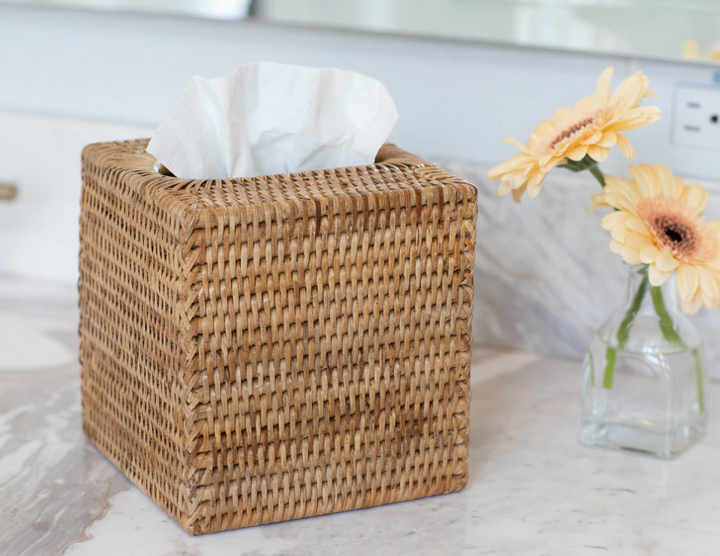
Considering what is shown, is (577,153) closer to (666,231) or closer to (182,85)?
(666,231)

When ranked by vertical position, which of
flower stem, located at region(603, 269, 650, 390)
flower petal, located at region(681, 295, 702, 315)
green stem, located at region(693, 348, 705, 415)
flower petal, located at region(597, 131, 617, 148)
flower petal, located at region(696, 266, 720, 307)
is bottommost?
green stem, located at region(693, 348, 705, 415)

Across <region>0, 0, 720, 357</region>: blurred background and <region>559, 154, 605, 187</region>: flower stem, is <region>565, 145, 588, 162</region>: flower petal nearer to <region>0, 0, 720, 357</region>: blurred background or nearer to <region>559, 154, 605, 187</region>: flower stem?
<region>559, 154, 605, 187</region>: flower stem

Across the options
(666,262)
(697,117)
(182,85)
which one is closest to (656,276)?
(666,262)

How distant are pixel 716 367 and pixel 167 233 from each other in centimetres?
53

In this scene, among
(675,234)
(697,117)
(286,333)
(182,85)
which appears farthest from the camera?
(182,85)

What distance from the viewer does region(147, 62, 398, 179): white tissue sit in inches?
24.7

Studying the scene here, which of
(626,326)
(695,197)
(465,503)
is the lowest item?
(465,503)

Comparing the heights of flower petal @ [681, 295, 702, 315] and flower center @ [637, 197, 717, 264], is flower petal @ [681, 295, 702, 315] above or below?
below

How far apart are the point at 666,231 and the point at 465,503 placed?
0.78 ft

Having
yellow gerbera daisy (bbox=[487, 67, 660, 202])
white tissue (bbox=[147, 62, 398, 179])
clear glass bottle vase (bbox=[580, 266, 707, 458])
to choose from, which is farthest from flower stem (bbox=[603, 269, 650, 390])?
white tissue (bbox=[147, 62, 398, 179])

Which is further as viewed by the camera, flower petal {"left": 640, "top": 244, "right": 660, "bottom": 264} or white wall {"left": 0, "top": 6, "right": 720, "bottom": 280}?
white wall {"left": 0, "top": 6, "right": 720, "bottom": 280}

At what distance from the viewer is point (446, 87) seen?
35.1 inches

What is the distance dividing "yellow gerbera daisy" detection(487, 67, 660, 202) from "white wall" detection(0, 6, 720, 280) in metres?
0.16

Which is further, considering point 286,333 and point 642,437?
point 642,437
